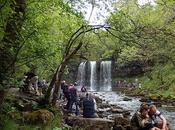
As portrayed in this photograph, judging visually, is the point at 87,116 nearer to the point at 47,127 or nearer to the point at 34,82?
the point at 47,127

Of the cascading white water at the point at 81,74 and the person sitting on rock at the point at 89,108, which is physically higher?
the cascading white water at the point at 81,74

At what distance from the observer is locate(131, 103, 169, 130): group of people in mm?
10602

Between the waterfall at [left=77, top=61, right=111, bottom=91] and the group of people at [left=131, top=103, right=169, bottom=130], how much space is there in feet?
155

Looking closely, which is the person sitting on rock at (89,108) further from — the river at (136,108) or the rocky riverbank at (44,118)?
the river at (136,108)

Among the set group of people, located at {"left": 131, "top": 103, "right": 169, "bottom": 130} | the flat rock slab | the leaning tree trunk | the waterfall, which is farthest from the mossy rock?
the waterfall

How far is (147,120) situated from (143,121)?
16cm

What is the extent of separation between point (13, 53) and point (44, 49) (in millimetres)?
1231

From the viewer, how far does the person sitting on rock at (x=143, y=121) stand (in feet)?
34.7

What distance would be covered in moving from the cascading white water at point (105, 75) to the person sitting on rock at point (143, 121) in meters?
46.2

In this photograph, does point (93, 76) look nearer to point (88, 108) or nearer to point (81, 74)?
point (81, 74)

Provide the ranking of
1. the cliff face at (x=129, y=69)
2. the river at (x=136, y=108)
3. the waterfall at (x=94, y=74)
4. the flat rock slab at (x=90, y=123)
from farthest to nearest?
the cliff face at (x=129, y=69) < the waterfall at (x=94, y=74) < the river at (x=136, y=108) < the flat rock slab at (x=90, y=123)

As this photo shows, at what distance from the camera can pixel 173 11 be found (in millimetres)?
24609

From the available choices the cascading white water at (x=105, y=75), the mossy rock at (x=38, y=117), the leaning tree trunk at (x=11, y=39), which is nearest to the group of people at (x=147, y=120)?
the mossy rock at (x=38, y=117)

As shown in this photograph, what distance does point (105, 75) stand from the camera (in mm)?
61938
